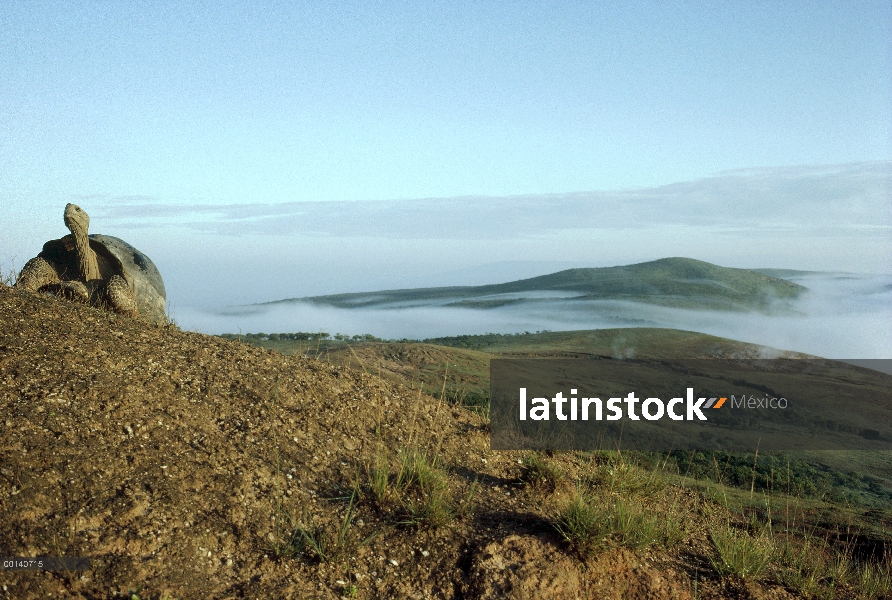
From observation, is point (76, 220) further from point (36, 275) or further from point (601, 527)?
point (601, 527)

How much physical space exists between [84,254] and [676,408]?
10536 mm

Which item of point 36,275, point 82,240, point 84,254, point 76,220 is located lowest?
point 36,275

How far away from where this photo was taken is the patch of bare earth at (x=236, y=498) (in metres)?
3.94

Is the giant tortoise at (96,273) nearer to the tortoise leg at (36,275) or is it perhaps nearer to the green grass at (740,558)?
the tortoise leg at (36,275)

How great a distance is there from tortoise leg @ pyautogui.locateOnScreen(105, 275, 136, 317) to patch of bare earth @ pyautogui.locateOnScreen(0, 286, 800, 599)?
1601 millimetres

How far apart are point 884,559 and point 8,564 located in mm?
7359

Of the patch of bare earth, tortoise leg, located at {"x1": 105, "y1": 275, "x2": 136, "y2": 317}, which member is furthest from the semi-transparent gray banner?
tortoise leg, located at {"x1": 105, "y1": 275, "x2": 136, "y2": 317}

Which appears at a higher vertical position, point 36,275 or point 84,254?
point 84,254

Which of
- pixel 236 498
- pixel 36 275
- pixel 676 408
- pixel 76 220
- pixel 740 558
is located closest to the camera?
pixel 236 498

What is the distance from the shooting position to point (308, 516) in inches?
182

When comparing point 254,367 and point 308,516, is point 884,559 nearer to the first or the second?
point 308,516

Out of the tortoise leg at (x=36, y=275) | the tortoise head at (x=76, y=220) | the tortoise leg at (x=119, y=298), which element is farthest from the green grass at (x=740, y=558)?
the tortoise leg at (x=36, y=275)

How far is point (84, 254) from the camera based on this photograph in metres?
8.90

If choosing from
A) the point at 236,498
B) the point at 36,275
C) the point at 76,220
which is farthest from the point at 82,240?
the point at 236,498
